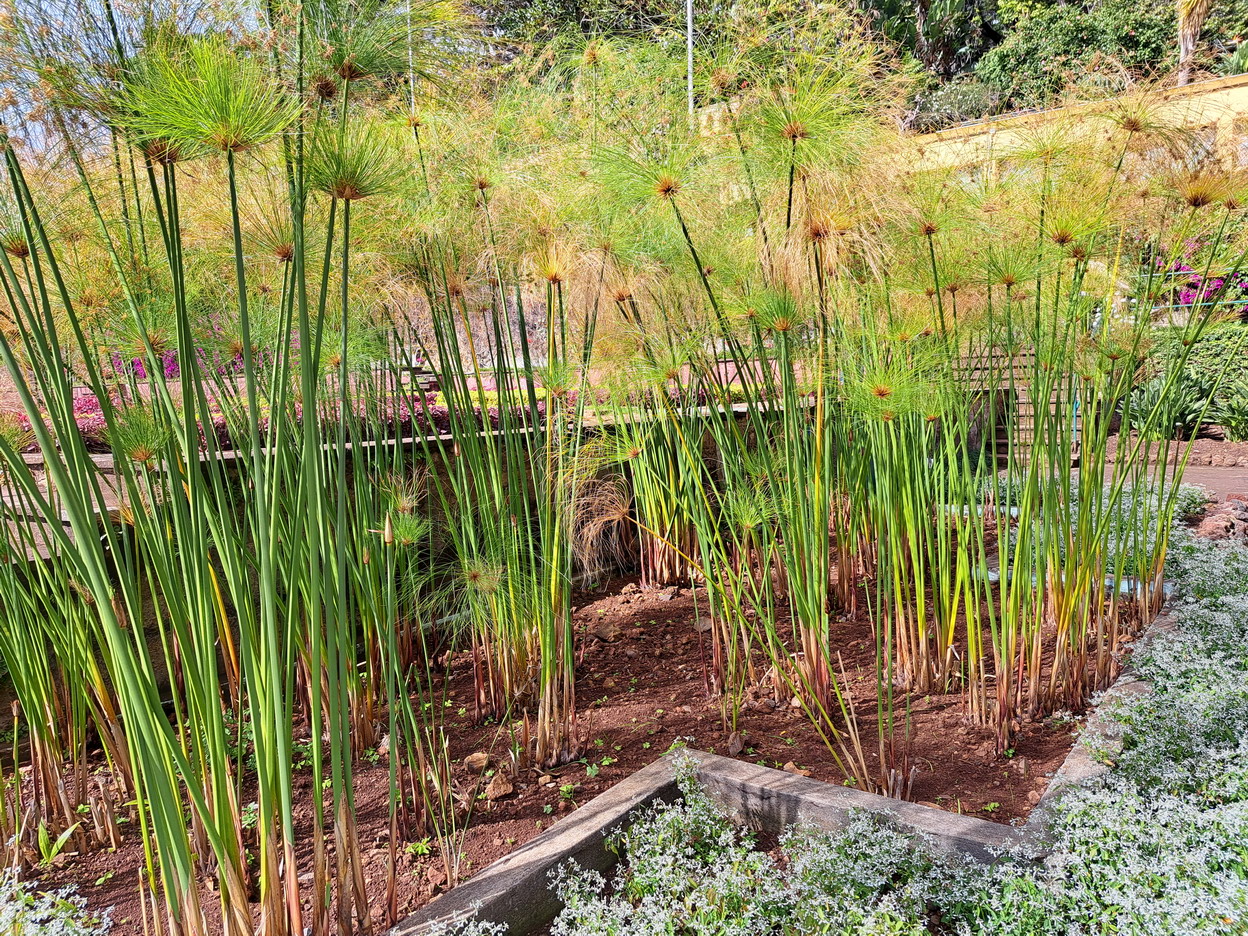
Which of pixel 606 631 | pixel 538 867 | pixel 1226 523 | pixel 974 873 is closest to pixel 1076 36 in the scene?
pixel 1226 523

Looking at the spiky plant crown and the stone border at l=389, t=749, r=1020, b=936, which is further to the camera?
the stone border at l=389, t=749, r=1020, b=936

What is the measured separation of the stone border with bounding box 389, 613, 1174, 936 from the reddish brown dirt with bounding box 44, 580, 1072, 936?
5.0 inches

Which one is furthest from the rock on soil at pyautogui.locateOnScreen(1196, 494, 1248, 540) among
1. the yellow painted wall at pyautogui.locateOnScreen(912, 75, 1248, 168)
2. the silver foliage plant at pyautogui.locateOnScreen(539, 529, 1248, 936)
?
the silver foliage plant at pyautogui.locateOnScreen(539, 529, 1248, 936)

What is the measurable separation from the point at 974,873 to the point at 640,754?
3.07ft

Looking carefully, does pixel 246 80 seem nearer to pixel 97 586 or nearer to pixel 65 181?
pixel 97 586

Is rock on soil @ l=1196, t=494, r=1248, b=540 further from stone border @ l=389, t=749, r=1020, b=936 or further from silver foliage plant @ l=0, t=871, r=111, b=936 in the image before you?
silver foliage plant @ l=0, t=871, r=111, b=936

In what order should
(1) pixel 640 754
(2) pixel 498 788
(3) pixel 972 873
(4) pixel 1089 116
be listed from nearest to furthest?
(3) pixel 972 873 < (2) pixel 498 788 < (1) pixel 640 754 < (4) pixel 1089 116

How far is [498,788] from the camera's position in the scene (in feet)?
7.00

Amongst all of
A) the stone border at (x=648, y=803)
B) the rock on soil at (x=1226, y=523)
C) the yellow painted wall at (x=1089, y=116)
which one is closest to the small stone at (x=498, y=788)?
the stone border at (x=648, y=803)

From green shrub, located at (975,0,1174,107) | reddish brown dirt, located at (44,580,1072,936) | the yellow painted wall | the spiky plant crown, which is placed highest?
green shrub, located at (975,0,1174,107)

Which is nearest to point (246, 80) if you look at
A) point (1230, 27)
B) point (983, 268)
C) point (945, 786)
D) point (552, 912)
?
point (552, 912)

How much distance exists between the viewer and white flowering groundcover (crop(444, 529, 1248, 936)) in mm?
1539

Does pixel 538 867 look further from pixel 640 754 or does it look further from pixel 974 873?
pixel 974 873

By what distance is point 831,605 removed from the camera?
3363 mm
